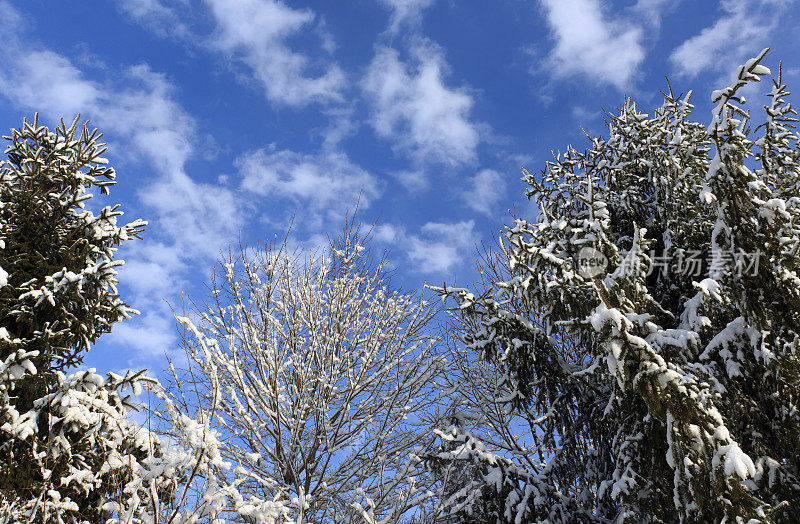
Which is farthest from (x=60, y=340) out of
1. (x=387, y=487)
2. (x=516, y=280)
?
(x=516, y=280)

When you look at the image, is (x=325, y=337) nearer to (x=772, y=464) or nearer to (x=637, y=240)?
(x=637, y=240)

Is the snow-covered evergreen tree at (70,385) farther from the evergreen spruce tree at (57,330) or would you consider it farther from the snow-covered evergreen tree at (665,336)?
the snow-covered evergreen tree at (665,336)

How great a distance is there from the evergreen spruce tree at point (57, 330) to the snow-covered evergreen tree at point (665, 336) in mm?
3590

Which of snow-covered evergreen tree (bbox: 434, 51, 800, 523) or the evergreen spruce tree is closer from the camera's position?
snow-covered evergreen tree (bbox: 434, 51, 800, 523)

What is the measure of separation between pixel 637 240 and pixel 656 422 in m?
1.68

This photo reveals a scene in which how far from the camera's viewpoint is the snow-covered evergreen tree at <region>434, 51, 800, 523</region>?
3779 mm

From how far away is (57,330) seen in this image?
18.1ft

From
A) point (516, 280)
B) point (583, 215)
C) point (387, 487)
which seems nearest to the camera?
point (516, 280)

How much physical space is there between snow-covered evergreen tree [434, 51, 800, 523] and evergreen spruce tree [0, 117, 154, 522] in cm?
359

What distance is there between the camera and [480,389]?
932 cm

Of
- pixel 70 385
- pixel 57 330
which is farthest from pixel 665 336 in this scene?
pixel 57 330

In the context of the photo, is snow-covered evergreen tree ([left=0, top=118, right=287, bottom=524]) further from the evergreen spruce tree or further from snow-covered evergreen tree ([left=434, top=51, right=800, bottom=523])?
snow-covered evergreen tree ([left=434, top=51, right=800, bottom=523])

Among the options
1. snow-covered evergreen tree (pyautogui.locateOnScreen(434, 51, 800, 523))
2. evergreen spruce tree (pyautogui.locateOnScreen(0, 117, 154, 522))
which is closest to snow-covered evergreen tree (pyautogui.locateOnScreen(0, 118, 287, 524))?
evergreen spruce tree (pyautogui.locateOnScreen(0, 117, 154, 522))

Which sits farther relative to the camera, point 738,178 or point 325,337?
point 325,337
